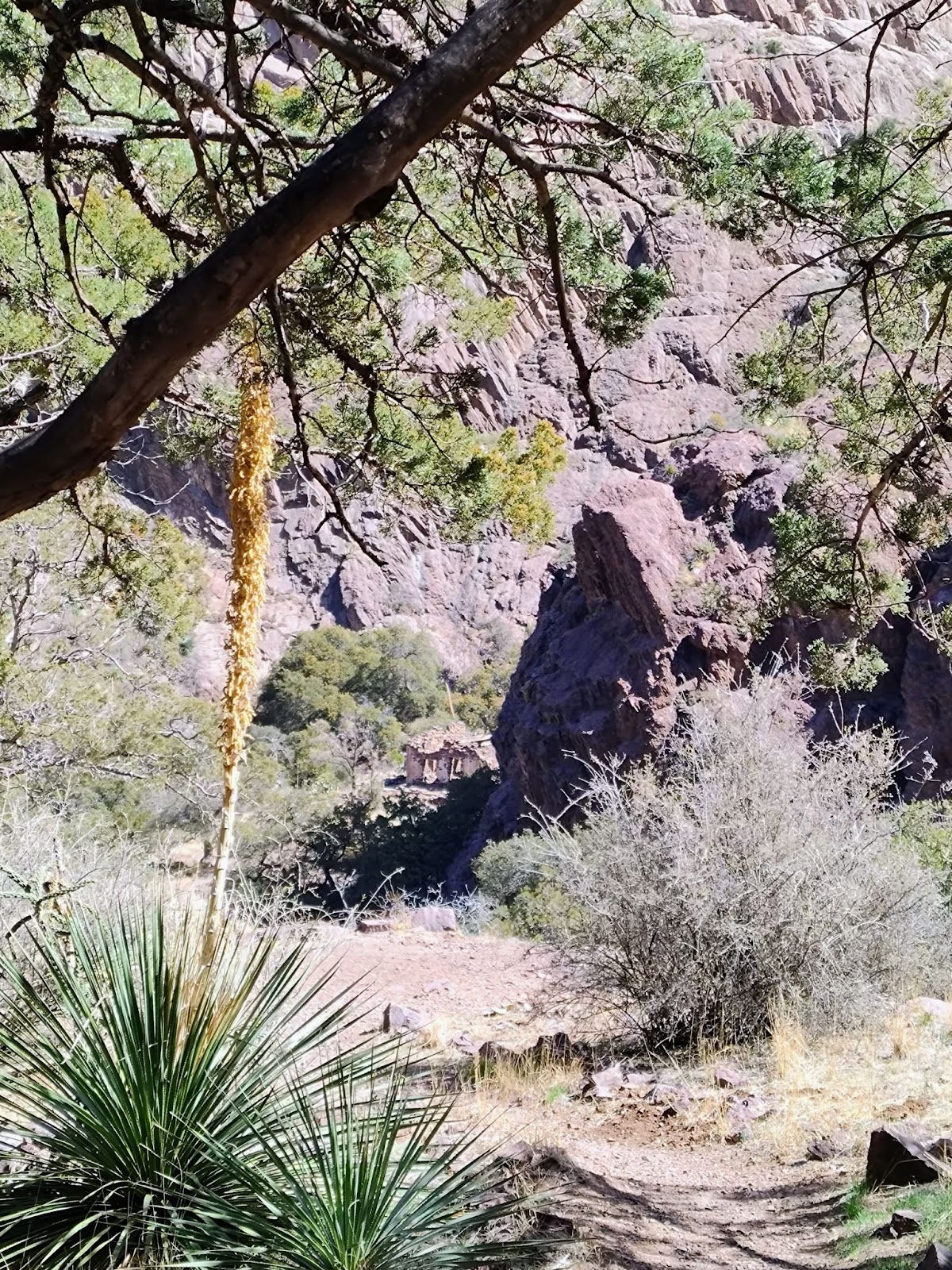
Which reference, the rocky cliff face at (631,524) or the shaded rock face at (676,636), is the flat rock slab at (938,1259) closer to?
the rocky cliff face at (631,524)

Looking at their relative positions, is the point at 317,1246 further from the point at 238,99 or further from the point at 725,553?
the point at 725,553

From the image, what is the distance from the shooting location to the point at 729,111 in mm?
4898

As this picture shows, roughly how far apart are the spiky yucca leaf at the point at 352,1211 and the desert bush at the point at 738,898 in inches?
183

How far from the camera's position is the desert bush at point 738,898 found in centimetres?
733

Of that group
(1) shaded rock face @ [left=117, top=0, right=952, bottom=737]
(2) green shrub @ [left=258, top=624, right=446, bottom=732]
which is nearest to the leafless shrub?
(1) shaded rock face @ [left=117, top=0, right=952, bottom=737]

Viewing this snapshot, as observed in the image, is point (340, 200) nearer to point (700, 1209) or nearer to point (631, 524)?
point (700, 1209)

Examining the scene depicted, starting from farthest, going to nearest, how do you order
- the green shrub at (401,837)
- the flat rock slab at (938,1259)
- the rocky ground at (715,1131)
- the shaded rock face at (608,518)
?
the green shrub at (401,837) → the shaded rock face at (608,518) → the rocky ground at (715,1131) → the flat rock slab at (938,1259)

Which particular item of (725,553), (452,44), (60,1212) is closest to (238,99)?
(452,44)

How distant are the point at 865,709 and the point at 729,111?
2089 cm

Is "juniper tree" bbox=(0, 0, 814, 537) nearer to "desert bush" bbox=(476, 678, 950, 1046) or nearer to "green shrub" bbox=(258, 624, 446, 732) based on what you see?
"desert bush" bbox=(476, 678, 950, 1046)

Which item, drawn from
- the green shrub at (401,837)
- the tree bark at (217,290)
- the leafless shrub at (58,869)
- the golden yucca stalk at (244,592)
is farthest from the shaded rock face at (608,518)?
the tree bark at (217,290)

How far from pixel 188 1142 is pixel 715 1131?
353 cm

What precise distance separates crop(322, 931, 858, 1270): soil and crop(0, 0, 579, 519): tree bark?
2004 mm

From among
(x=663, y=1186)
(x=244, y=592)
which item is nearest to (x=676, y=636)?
(x=663, y=1186)
